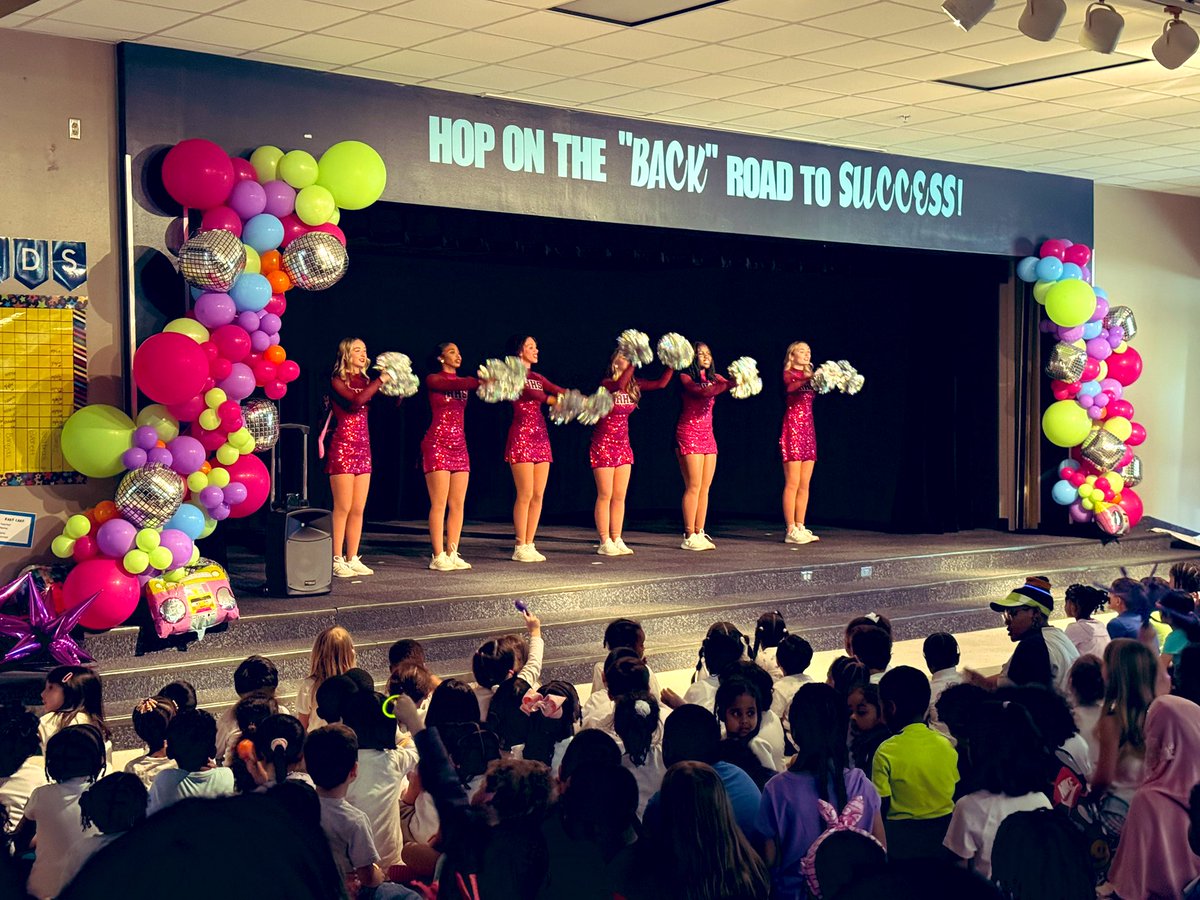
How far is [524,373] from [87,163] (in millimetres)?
2984

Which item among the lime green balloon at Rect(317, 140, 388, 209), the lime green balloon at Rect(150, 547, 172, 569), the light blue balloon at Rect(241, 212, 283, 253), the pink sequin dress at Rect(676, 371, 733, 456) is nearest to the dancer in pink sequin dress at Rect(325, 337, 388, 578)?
the lime green balloon at Rect(317, 140, 388, 209)

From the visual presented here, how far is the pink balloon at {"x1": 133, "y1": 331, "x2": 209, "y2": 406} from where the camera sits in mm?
6027

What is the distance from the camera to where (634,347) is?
29.8 ft

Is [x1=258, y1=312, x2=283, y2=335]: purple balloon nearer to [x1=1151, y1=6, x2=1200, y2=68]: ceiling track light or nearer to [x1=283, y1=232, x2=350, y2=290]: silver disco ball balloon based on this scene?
[x1=283, y1=232, x2=350, y2=290]: silver disco ball balloon

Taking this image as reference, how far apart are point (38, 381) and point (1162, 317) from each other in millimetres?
9105

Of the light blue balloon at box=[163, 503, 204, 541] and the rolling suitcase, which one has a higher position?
the light blue balloon at box=[163, 503, 204, 541]

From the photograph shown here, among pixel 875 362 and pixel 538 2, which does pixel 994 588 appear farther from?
pixel 538 2

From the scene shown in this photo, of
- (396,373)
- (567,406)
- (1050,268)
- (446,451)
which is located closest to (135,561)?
(396,373)

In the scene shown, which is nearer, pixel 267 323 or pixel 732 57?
pixel 267 323

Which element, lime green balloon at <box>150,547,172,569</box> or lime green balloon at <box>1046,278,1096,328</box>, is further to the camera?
lime green balloon at <box>1046,278,1096,328</box>

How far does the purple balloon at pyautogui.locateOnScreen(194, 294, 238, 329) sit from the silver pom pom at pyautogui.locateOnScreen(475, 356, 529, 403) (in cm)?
231

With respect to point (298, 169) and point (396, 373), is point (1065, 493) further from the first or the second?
point (298, 169)

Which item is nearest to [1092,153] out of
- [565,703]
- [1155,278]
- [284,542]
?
[1155,278]

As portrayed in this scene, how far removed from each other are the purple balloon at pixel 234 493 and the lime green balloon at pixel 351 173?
1472 millimetres
